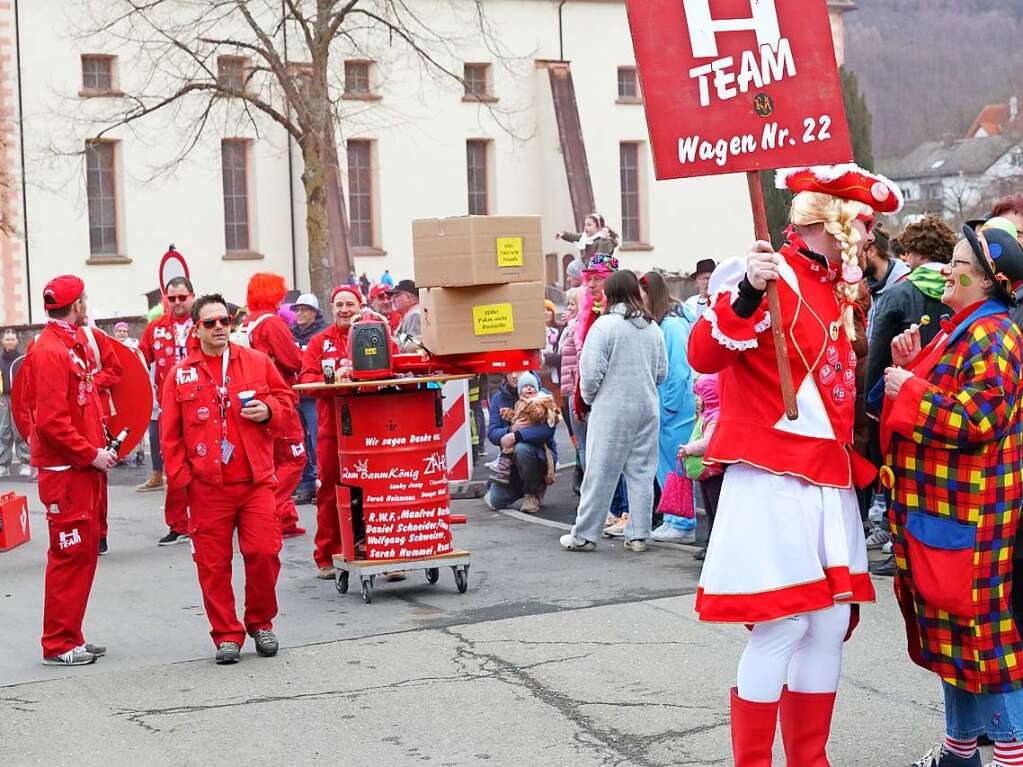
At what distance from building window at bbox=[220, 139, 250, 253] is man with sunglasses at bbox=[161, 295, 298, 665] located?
33362 mm

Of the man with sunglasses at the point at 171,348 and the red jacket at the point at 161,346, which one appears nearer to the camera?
the man with sunglasses at the point at 171,348

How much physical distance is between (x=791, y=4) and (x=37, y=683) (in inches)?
187

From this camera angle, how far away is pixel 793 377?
472 cm

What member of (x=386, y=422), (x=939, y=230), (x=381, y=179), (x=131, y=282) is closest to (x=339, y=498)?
(x=386, y=422)

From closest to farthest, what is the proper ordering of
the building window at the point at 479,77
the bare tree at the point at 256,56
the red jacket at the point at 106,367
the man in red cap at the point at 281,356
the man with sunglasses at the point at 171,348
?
the red jacket at the point at 106,367 → the man in red cap at the point at 281,356 → the man with sunglasses at the point at 171,348 → the bare tree at the point at 256,56 → the building window at the point at 479,77

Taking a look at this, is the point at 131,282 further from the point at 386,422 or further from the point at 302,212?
the point at 386,422

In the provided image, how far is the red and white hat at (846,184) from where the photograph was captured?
479cm

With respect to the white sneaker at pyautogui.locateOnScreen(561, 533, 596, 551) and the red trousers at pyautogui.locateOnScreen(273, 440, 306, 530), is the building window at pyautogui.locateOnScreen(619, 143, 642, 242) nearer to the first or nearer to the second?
the red trousers at pyautogui.locateOnScreen(273, 440, 306, 530)

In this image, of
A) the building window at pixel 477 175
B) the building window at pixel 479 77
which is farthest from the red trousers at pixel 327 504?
the building window at pixel 479 77

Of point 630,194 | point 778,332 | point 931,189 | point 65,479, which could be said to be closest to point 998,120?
point 931,189

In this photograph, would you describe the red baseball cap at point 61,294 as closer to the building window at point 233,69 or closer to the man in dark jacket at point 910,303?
the man in dark jacket at point 910,303

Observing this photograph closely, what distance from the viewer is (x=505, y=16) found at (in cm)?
4400

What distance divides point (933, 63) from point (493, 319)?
87341mm

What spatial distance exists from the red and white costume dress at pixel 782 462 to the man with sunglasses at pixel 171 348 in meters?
7.07
